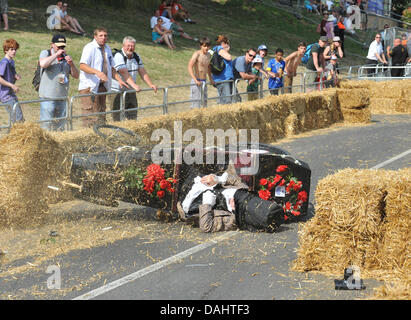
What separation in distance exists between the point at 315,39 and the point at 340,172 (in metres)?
30.8

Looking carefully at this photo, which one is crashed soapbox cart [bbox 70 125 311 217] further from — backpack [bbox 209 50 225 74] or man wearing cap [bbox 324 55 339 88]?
man wearing cap [bbox 324 55 339 88]

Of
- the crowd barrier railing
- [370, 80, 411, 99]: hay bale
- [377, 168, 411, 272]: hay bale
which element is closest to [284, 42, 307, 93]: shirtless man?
the crowd barrier railing

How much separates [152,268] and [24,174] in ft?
8.56

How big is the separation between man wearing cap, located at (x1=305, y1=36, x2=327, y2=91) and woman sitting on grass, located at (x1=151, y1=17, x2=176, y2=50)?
839cm

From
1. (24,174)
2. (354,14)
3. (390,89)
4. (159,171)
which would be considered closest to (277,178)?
(159,171)

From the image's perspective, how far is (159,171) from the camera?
28.9 feet

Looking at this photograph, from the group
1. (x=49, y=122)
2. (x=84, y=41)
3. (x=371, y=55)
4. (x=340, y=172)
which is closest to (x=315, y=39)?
(x=371, y=55)

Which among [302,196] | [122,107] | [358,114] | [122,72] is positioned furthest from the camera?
[358,114]

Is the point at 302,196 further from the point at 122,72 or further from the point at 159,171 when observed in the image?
the point at 122,72

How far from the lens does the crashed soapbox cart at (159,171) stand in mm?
8812

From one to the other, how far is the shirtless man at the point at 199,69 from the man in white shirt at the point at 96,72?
10.3 ft

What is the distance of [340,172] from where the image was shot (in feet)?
23.9

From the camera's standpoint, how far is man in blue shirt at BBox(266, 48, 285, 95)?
58.1 feet
